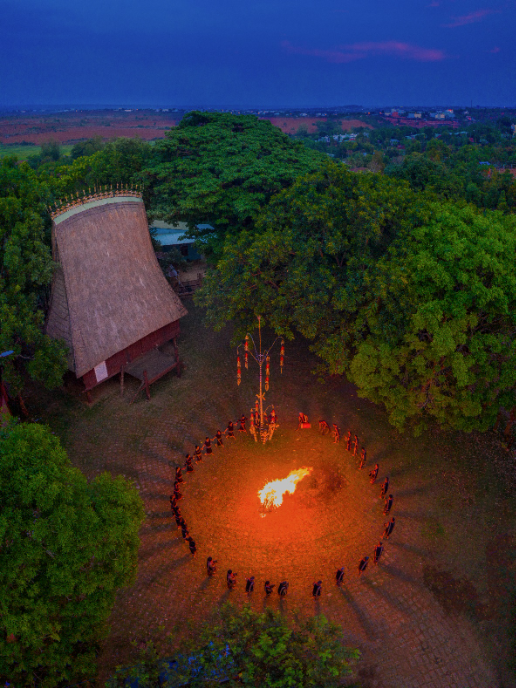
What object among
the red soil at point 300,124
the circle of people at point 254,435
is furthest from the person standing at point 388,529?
the red soil at point 300,124

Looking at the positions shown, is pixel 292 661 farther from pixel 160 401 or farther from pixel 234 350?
pixel 234 350

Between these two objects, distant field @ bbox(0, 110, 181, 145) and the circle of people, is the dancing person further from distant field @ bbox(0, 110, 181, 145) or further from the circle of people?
distant field @ bbox(0, 110, 181, 145)

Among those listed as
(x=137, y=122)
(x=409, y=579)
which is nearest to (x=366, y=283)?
(x=409, y=579)

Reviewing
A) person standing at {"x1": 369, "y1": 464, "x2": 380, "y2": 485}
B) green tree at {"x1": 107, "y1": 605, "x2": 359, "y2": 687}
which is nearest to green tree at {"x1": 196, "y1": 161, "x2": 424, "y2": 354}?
person standing at {"x1": 369, "y1": 464, "x2": 380, "y2": 485}

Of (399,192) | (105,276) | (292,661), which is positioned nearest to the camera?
(292,661)

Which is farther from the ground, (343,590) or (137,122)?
(137,122)

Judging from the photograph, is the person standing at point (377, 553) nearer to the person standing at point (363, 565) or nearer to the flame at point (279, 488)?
the person standing at point (363, 565)
